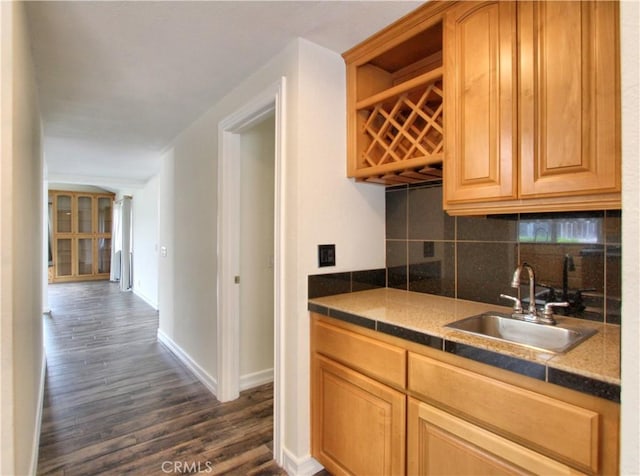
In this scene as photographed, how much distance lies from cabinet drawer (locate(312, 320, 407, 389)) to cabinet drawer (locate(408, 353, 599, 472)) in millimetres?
74


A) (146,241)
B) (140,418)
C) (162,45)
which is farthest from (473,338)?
(146,241)

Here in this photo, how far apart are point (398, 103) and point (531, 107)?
641 mm

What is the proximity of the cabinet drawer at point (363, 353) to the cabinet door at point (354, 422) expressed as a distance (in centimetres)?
4

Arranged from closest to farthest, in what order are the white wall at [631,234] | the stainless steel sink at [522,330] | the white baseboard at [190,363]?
the white wall at [631,234]
the stainless steel sink at [522,330]
the white baseboard at [190,363]

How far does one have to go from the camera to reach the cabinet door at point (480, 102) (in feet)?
4.05

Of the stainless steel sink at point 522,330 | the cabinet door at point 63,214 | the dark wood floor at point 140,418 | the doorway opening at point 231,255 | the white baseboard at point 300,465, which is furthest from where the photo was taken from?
the cabinet door at point 63,214

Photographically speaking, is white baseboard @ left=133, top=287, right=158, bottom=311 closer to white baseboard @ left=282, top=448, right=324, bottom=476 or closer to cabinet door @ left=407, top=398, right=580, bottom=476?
white baseboard @ left=282, top=448, right=324, bottom=476

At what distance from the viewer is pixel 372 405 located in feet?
4.58

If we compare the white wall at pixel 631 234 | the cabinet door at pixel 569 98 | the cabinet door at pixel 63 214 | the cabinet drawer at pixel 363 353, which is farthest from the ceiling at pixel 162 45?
the cabinet door at pixel 63 214

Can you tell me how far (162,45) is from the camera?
1715mm

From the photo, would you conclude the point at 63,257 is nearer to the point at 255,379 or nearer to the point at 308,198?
the point at 255,379

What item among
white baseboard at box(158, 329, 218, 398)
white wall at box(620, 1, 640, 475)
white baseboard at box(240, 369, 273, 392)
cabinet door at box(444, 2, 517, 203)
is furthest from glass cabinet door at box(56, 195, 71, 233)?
white wall at box(620, 1, 640, 475)

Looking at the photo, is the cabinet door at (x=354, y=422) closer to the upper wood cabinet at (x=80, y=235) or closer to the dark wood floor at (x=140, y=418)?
the dark wood floor at (x=140, y=418)

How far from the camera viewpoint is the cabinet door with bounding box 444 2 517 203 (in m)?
1.23
